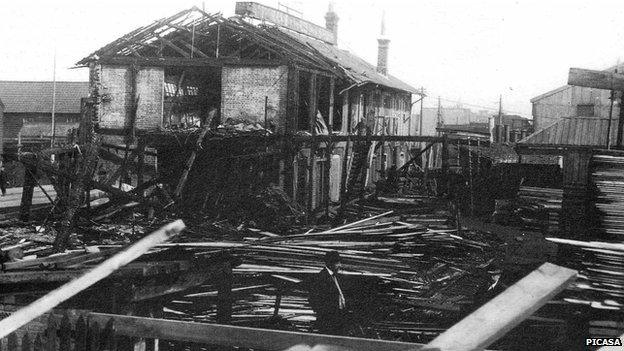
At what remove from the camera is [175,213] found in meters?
14.9

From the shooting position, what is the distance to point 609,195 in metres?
5.18

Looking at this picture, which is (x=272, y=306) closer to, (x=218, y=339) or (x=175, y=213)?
(x=218, y=339)

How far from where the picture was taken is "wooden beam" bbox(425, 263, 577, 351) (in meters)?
2.68

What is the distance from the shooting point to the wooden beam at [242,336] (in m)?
3.72

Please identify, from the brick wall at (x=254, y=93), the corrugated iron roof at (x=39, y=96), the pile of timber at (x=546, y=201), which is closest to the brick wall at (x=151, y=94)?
the brick wall at (x=254, y=93)

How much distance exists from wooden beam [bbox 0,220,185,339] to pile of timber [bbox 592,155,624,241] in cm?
365

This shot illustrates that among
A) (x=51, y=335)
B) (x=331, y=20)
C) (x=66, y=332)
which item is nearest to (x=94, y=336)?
(x=66, y=332)

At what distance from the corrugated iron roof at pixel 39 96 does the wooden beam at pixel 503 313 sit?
4750 cm

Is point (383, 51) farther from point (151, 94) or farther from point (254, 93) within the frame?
point (151, 94)

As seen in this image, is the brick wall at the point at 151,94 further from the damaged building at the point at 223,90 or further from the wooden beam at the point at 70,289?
the wooden beam at the point at 70,289

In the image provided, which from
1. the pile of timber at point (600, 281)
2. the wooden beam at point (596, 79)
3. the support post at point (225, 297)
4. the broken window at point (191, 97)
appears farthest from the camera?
the broken window at point (191, 97)

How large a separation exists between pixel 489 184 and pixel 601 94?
83.8ft

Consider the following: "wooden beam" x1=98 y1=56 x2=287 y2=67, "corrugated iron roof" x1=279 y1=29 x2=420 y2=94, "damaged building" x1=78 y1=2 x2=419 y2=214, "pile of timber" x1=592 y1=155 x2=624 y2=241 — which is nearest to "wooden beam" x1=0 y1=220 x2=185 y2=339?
"pile of timber" x1=592 y1=155 x2=624 y2=241

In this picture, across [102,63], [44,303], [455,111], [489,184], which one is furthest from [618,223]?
[455,111]
